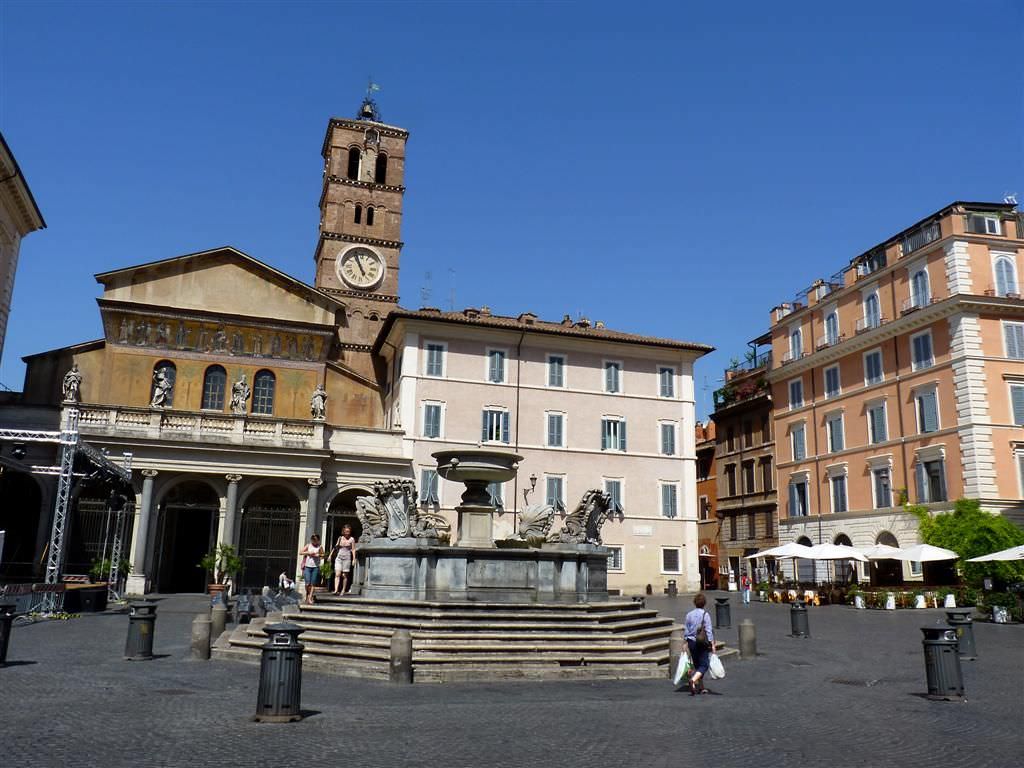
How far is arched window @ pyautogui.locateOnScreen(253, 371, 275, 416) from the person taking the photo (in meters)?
35.9

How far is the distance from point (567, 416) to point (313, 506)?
12.0 meters

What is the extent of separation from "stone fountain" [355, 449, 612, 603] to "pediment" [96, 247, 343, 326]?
22.0 metres

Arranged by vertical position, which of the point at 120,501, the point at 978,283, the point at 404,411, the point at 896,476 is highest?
the point at 978,283

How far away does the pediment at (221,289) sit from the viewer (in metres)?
35.1

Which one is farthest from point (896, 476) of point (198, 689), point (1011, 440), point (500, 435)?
point (198, 689)

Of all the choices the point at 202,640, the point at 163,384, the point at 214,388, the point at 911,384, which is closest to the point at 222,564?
the point at 163,384

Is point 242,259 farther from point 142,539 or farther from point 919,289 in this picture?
point 919,289

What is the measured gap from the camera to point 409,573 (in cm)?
1450

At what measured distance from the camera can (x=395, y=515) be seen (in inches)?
602

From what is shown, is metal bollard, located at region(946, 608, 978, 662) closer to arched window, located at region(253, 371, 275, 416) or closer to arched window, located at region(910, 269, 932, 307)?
arched window, located at region(910, 269, 932, 307)

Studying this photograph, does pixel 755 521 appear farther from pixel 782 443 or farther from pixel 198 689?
pixel 198 689

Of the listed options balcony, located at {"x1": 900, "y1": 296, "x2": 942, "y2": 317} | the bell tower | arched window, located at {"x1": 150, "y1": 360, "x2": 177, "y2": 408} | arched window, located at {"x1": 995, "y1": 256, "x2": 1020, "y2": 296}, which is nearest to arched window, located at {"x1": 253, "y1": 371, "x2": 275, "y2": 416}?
arched window, located at {"x1": 150, "y1": 360, "x2": 177, "y2": 408}

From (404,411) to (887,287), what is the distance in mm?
22084

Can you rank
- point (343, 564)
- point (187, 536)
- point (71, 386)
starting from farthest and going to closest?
point (187, 536) → point (71, 386) → point (343, 564)
